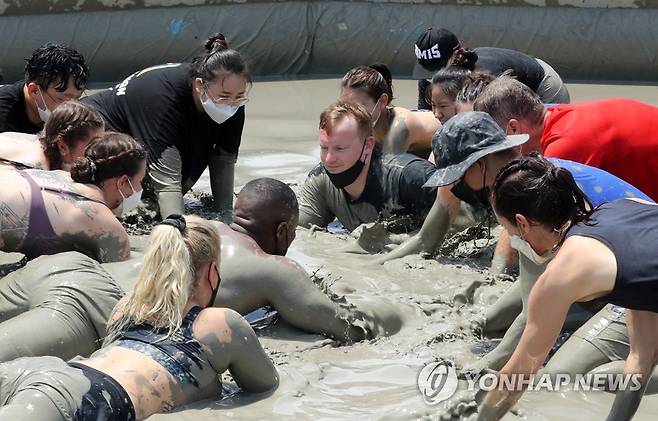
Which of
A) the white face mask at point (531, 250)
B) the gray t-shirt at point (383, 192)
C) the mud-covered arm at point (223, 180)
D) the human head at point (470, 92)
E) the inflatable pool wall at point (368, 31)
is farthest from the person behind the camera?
the inflatable pool wall at point (368, 31)

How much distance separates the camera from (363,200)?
5.97 m

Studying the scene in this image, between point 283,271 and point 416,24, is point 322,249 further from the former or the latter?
point 416,24

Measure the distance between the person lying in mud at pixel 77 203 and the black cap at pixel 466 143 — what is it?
4.32 ft

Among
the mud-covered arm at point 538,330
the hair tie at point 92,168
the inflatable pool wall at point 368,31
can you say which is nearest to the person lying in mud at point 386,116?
the hair tie at point 92,168

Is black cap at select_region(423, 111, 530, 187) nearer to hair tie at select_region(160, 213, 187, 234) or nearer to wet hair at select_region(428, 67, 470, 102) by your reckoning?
hair tie at select_region(160, 213, 187, 234)

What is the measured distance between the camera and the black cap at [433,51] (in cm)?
712

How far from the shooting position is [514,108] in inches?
191

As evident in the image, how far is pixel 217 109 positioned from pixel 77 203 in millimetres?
1639

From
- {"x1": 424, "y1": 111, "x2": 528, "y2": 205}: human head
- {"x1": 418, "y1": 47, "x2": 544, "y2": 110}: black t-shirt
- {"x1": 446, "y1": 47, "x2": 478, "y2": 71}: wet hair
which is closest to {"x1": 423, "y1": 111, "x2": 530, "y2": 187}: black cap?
{"x1": 424, "y1": 111, "x2": 528, "y2": 205}: human head

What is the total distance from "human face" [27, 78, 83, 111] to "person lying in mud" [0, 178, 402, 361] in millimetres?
1643

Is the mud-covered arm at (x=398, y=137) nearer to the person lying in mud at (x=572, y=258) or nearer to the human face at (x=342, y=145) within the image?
the human face at (x=342, y=145)

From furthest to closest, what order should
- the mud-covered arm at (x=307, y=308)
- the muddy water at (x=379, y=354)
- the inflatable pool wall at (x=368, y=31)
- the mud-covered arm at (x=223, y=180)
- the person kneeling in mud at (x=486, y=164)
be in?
the inflatable pool wall at (x=368, y=31) → the mud-covered arm at (x=223, y=180) → the mud-covered arm at (x=307, y=308) → the person kneeling in mud at (x=486, y=164) → the muddy water at (x=379, y=354)

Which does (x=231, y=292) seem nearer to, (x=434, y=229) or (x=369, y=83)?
(x=434, y=229)

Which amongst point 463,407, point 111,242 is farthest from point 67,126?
point 463,407
